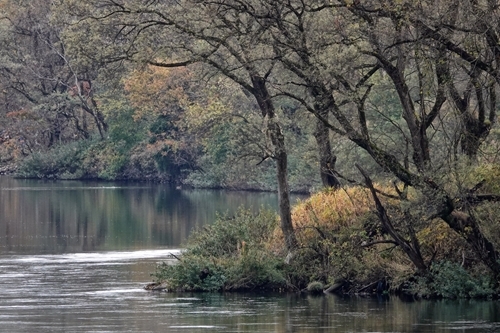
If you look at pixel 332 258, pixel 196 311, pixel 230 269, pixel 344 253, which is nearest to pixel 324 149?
pixel 332 258

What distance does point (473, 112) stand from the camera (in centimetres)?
2762

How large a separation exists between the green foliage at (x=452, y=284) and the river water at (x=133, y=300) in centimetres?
48

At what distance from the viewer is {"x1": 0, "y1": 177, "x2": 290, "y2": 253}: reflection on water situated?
139ft

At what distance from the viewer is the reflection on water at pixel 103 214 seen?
42.5 m

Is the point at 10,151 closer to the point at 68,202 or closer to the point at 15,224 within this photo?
the point at 68,202

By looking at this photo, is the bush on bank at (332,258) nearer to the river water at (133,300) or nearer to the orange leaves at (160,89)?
the river water at (133,300)

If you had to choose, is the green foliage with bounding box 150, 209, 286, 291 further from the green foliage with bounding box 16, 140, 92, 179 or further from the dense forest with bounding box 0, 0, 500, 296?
the green foliage with bounding box 16, 140, 92, 179

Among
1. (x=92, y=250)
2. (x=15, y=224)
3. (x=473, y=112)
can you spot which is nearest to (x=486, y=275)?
(x=473, y=112)

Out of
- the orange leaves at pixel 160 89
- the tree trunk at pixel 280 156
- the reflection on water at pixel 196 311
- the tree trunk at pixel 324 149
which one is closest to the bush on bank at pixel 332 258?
the tree trunk at pixel 280 156

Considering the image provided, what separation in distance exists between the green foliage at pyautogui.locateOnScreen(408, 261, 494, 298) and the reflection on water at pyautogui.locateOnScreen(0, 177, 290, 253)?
7126 mm

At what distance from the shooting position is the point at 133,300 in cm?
2692

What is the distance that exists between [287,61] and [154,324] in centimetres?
750

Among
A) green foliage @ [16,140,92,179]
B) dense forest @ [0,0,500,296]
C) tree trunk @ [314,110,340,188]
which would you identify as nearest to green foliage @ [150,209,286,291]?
dense forest @ [0,0,500,296]

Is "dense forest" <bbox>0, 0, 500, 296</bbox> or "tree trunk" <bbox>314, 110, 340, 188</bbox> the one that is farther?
"tree trunk" <bbox>314, 110, 340, 188</bbox>
